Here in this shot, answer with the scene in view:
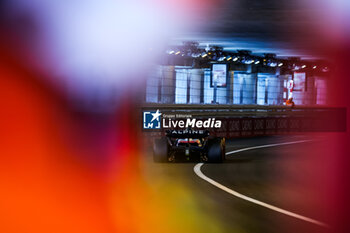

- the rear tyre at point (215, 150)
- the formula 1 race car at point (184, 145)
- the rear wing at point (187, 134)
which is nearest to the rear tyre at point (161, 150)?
the formula 1 race car at point (184, 145)

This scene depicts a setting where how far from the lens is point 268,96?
48219 millimetres

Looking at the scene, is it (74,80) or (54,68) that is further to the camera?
(74,80)

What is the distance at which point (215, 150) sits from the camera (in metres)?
16.8

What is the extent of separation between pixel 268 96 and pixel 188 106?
17.6 metres

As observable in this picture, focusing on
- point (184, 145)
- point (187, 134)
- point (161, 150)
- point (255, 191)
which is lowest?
point (255, 191)

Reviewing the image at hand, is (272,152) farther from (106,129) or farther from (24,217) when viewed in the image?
(24,217)

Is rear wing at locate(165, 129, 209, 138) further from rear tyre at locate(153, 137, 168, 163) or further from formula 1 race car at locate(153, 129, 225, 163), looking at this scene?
rear tyre at locate(153, 137, 168, 163)

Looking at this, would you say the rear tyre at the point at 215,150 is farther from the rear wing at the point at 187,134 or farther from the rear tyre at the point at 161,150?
the rear tyre at the point at 161,150

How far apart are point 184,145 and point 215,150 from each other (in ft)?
2.92

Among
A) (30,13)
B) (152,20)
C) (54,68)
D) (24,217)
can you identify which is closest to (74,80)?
(54,68)

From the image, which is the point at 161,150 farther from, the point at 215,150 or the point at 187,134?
the point at 215,150

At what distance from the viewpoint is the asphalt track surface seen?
26.1 ft

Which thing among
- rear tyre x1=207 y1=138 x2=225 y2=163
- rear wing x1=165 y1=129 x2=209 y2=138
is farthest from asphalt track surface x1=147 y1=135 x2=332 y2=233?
rear wing x1=165 y1=129 x2=209 y2=138

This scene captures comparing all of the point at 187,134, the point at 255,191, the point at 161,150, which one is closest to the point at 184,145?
the point at 187,134
